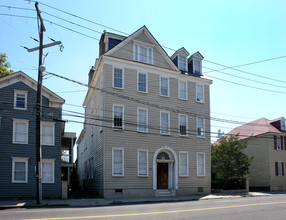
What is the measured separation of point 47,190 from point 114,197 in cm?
498

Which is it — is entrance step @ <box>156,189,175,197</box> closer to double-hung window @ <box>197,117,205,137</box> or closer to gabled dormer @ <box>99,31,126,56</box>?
double-hung window @ <box>197,117,205,137</box>

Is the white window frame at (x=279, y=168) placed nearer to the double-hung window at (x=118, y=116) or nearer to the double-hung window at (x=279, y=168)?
the double-hung window at (x=279, y=168)

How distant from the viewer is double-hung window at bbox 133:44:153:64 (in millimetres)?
26609

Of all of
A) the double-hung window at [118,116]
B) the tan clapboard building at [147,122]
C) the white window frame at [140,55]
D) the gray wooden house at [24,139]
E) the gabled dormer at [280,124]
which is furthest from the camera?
the gabled dormer at [280,124]

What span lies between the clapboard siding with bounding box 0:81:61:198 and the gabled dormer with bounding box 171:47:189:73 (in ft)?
→ 42.7

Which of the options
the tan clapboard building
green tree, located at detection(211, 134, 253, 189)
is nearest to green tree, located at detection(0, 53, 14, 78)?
the tan clapboard building

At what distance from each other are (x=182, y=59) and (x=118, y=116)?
9.49m

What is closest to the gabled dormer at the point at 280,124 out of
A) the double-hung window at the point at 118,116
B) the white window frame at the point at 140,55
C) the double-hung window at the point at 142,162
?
the white window frame at the point at 140,55

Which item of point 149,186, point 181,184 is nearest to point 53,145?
point 149,186

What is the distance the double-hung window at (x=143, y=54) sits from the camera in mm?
26609

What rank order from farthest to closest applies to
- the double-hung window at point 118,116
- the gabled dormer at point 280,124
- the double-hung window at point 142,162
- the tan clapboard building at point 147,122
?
the gabled dormer at point 280,124 → the double-hung window at point 142,162 → the double-hung window at point 118,116 → the tan clapboard building at point 147,122

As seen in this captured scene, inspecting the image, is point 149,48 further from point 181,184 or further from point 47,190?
point 47,190

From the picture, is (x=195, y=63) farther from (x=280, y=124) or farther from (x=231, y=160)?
(x=280, y=124)

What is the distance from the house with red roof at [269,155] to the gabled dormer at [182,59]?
37.2ft
